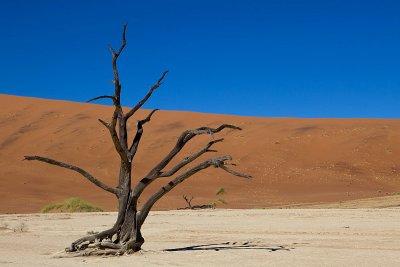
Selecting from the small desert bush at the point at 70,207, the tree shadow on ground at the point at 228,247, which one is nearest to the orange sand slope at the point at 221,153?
the small desert bush at the point at 70,207

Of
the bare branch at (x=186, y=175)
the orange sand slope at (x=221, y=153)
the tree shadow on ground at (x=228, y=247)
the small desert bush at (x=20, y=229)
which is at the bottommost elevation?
the tree shadow on ground at (x=228, y=247)

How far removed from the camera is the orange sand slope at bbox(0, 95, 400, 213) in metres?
30.9

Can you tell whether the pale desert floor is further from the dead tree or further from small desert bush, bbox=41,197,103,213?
small desert bush, bbox=41,197,103,213

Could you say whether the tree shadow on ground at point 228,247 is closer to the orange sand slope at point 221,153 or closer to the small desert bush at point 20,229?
the small desert bush at point 20,229

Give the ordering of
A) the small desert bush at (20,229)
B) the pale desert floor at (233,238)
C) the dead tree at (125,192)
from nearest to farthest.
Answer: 1. the pale desert floor at (233,238)
2. the dead tree at (125,192)
3. the small desert bush at (20,229)

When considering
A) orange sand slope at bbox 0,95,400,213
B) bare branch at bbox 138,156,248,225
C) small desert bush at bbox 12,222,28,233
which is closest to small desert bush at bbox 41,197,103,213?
orange sand slope at bbox 0,95,400,213

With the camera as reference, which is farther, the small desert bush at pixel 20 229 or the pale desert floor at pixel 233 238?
the small desert bush at pixel 20 229

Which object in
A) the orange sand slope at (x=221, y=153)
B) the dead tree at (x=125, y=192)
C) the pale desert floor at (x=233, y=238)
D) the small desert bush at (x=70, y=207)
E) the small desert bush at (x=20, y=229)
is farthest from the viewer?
the orange sand slope at (x=221, y=153)

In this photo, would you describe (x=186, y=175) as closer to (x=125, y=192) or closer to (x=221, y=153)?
(x=125, y=192)

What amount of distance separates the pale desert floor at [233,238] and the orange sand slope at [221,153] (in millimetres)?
7686

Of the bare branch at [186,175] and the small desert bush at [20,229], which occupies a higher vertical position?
the bare branch at [186,175]

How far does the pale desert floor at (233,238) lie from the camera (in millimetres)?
9172

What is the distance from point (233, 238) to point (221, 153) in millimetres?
31334

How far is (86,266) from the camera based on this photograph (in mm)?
8805
